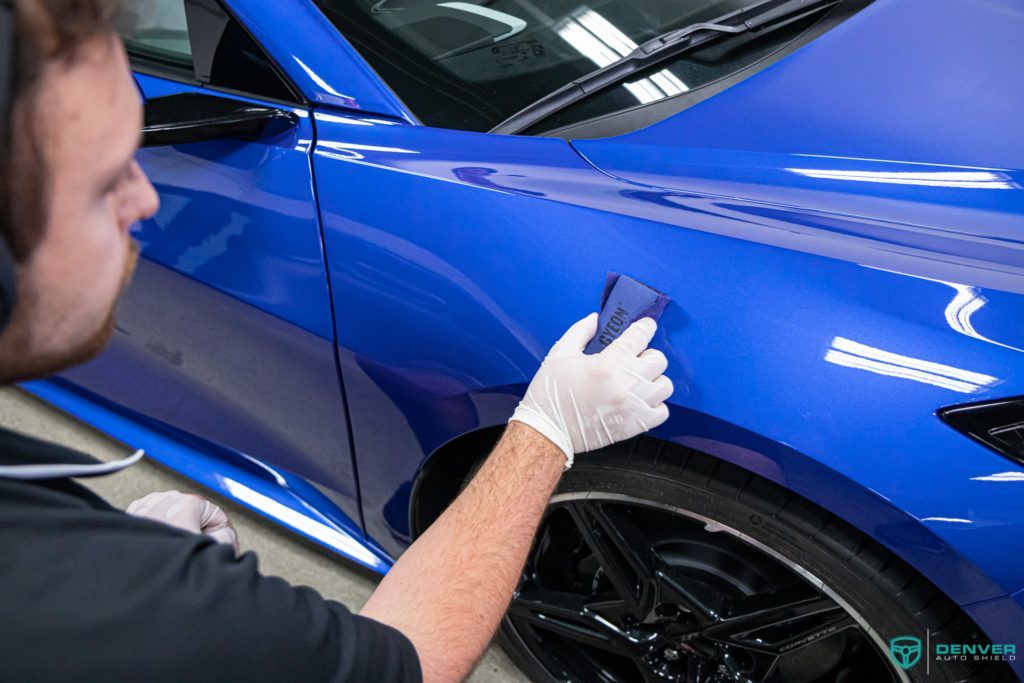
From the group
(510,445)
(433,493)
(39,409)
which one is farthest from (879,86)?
(39,409)

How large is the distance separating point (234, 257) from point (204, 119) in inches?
8.0

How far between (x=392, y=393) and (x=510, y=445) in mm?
226

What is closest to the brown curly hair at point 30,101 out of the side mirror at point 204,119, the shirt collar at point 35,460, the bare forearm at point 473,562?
the shirt collar at point 35,460

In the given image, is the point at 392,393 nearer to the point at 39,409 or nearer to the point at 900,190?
the point at 900,190

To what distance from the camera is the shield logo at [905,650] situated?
99cm

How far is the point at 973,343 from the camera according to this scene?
2.90 ft

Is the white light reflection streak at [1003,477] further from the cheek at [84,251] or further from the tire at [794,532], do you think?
the cheek at [84,251]

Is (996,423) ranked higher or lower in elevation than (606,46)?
lower

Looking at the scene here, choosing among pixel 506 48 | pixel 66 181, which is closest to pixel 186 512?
pixel 66 181

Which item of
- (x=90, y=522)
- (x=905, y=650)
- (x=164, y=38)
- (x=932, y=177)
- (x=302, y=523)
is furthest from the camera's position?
(x=302, y=523)

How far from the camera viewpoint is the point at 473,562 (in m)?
1.04

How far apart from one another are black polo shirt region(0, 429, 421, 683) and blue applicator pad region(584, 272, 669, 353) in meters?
0.44

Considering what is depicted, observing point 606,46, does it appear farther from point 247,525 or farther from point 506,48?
point 247,525

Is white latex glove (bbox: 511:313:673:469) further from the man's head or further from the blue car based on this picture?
the man's head
